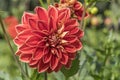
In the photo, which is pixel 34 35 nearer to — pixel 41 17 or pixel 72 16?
pixel 41 17

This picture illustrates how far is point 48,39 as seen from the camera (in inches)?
76.9

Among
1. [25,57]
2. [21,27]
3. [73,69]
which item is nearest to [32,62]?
[25,57]

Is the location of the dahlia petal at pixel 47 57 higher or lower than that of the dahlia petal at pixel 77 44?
lower

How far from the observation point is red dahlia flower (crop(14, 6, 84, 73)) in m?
1.89

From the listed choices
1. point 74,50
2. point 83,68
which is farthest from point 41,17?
point 83,68

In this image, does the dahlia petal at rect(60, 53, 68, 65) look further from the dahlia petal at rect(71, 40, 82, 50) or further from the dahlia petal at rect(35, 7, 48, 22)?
the dahlia petal at rect(35, 7, 48, 22)

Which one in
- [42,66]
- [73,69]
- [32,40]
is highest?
[32,40]

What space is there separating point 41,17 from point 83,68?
2.98ft

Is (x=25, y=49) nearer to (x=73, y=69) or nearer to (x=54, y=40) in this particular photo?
(x=54, y=40)

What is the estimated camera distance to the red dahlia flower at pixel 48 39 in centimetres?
189

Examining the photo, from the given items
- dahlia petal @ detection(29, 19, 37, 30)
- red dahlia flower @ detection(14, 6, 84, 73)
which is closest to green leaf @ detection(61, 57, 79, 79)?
red dahlia flower @ detection(14, 6, 84, 73)

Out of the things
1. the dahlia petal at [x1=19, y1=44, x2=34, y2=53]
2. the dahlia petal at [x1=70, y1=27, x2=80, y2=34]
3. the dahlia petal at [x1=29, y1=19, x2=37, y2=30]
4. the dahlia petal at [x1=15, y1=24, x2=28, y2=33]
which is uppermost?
the dahlia petal at [x1=29, y1=19, x2=37, y2=30]

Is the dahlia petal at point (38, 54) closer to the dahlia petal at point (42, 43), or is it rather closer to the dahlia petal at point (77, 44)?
the dahlia petal at point (42, 43)

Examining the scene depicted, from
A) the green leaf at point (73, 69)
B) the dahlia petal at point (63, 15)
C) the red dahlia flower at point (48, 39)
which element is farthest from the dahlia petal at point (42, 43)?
the green leaf at point (73, 69)
